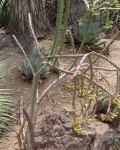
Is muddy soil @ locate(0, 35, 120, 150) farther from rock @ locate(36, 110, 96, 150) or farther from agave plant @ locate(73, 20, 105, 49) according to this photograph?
agave plant @ locate(73, 20, 105, 49)

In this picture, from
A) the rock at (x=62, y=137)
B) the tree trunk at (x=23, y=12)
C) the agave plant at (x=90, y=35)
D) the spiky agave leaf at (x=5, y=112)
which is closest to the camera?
the rock at (x=62, y=137)

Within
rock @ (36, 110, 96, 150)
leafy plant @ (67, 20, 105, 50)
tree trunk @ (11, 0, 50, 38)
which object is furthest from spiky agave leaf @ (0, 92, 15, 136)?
leafy plant @ (67, 20, 105, 50)

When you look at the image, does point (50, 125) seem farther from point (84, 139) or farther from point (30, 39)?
point (30, 39)

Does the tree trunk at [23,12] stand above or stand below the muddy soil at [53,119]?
above

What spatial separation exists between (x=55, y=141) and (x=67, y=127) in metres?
0.22

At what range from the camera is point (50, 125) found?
4.06 metres

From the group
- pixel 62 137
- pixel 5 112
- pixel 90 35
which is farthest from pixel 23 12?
pixel 62 137

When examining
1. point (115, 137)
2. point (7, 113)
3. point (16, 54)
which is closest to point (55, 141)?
point (115, 137)

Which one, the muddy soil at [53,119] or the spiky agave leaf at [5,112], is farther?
the spiky agave leaf at [5,112]

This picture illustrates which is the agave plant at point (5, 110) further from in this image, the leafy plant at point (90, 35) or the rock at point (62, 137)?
the leafy plant at point (90, 35)

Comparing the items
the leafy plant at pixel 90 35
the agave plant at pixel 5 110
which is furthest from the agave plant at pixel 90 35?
the agave plant at pixel 5 110

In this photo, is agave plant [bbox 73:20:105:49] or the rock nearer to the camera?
the rock

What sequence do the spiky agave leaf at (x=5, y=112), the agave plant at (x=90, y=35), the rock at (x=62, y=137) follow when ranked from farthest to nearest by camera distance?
the agave plant at (x=90, y=35)
the spiky agave leaf at (x=5, y=112)
the rock at (x=62, y=137)

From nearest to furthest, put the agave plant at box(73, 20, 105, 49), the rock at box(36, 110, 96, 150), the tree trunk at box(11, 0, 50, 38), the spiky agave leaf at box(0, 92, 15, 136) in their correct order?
the rock at box(36, 110, 96, 150) → the spiky agave leaf at box(0, 92, 15, 136) → the tree trunk at box(11, 0, 50, 38) → the agave plant at box(73, 20, 105, 49)
